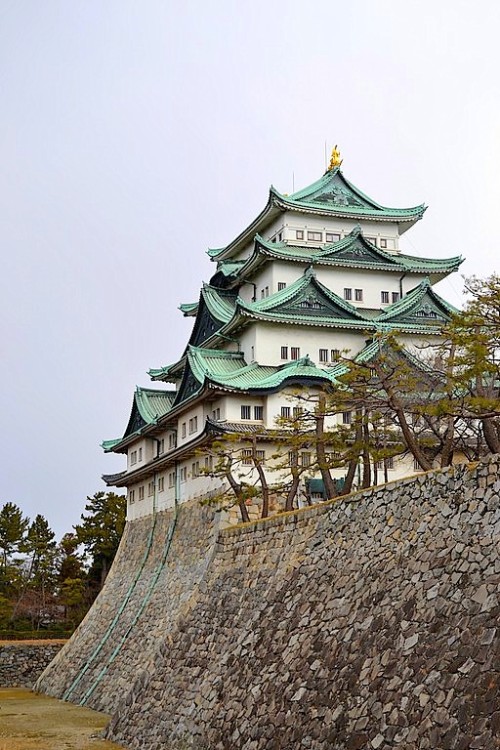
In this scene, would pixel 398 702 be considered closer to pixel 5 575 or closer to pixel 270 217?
pixel 270 217

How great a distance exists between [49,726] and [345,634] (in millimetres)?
12473

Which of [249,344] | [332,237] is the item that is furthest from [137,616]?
[332,237]

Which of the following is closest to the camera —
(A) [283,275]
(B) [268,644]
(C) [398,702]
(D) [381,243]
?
(C) [398,702]

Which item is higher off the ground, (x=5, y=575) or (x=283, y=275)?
(x=283, y=275)

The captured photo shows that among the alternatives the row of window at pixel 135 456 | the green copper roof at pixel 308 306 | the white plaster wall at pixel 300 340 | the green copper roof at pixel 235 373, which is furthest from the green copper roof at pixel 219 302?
the row of window at pixel 135 456

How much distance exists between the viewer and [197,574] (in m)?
25.4

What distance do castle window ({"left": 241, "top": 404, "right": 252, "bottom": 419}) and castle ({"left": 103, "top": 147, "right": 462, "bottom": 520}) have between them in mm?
34

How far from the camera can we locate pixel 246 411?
28641mm

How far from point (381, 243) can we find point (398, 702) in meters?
26.2

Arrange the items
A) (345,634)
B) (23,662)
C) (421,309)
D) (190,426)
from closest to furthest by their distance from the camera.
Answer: (345,634) < (190,426) < (421,309) < (23,662)

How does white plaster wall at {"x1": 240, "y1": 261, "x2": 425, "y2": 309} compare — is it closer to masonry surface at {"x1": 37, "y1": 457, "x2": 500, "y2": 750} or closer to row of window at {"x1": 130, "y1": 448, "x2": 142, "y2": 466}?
row of window at {"x1": 130, "y1": 448, "x2": 142, "y2": 466}

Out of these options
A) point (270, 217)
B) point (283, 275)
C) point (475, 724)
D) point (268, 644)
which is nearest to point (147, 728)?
point (268, 644)

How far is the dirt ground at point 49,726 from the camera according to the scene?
66.0 ft

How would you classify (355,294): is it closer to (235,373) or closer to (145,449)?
(235,373)
